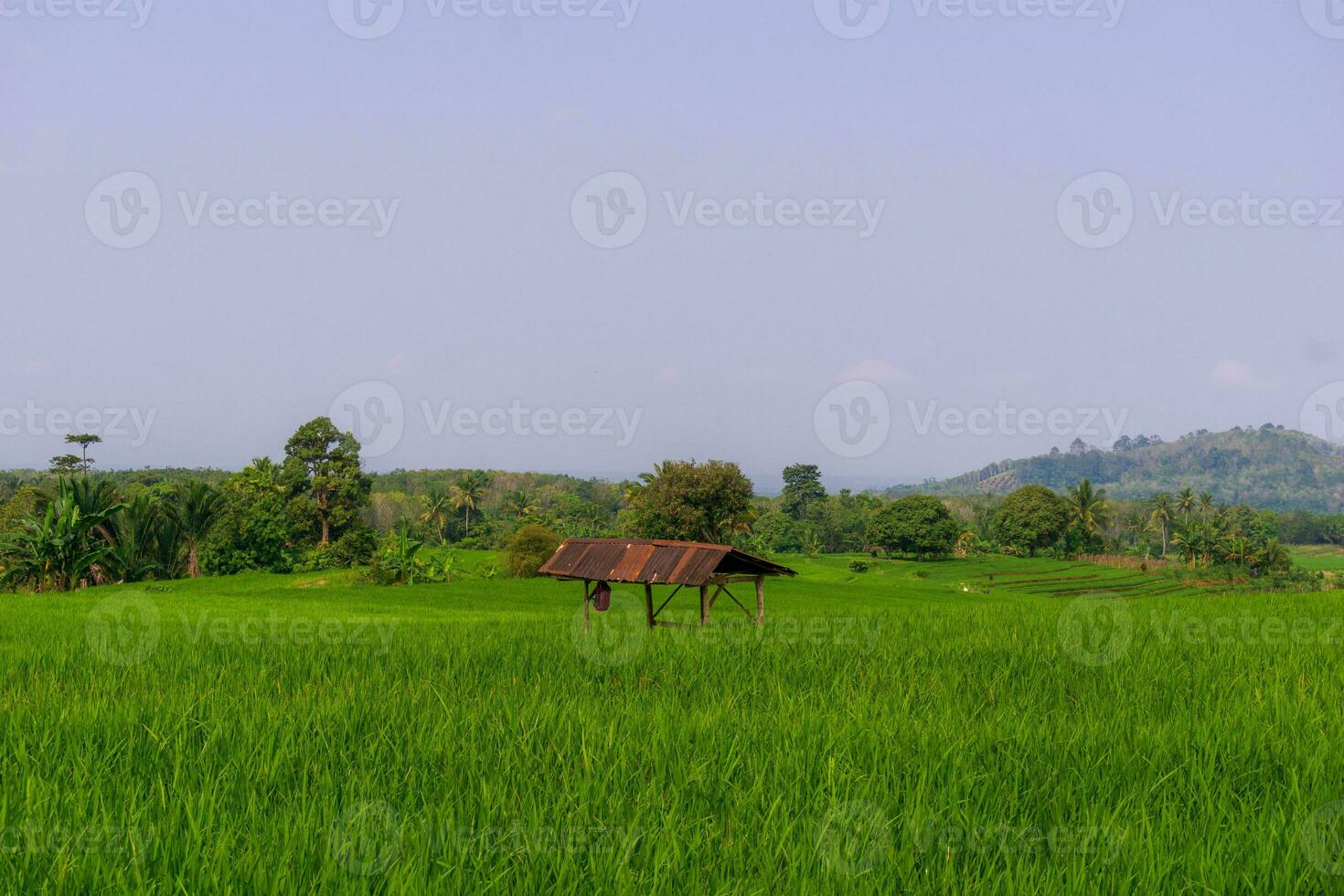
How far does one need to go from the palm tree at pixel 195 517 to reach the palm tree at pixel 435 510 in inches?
1723

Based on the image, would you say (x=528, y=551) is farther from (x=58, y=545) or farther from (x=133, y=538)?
(x=133, y=538)

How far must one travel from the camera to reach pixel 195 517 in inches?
2251

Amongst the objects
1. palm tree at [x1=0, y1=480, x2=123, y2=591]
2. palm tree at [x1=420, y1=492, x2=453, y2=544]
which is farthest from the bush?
palm tree at [x1=420, y1=492, x2=453, y2=544]

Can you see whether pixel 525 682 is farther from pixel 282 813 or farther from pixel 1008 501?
pixel 1008 501

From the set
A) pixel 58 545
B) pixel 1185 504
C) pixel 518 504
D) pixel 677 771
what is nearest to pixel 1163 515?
pixel 1185 504

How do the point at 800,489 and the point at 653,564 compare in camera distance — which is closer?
the point at 653,564

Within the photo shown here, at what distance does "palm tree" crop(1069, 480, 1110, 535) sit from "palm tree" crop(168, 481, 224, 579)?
105 metres

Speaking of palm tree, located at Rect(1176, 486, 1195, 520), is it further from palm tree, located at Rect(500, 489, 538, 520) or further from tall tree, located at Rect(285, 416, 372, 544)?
tall tree, located at Rect(285, 416, 372, 544)

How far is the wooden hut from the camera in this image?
1293 centimetres

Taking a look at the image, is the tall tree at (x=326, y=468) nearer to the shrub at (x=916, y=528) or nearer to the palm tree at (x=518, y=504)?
the palm tree at (x=518, y=504)

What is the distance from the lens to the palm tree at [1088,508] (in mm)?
120519

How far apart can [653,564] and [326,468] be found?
63.7 meters

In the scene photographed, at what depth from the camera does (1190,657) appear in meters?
10.2

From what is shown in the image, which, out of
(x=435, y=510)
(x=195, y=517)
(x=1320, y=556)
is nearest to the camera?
(x=195, y=517)
